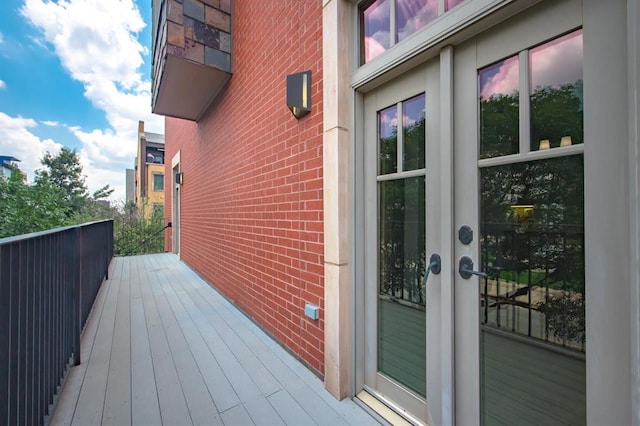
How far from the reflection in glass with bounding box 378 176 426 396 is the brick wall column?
0.22 metres

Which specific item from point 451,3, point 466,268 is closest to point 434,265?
point 466,268

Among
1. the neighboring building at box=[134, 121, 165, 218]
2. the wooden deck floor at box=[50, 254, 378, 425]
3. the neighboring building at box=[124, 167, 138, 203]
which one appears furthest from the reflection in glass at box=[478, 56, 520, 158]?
the neighboring building at box=[124, 167, 138, 203]

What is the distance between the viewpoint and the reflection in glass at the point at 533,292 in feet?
3.36

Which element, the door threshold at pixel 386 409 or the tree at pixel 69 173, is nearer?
the door threshold at pixel 386 409

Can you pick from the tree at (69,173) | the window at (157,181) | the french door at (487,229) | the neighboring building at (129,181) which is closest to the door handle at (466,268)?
the french door at (487,229)

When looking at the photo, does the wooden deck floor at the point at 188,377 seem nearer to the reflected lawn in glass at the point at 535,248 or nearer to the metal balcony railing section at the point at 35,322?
the metal balcony railing section at the point at 35,322

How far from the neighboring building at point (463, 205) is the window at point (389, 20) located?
0.01m

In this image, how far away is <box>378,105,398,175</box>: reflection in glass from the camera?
167 centimetres

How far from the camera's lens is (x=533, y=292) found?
1.14 metres

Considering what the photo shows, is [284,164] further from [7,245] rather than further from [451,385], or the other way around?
[451,385]

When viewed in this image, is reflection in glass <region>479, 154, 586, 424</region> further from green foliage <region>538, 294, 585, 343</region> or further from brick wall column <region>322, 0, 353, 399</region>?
brick wall column <region>322, 0, 353, 399</region>

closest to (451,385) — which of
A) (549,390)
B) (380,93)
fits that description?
(549,390)

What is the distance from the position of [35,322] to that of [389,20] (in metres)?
2.49

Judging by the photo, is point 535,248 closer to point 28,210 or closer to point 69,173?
point 28,210
